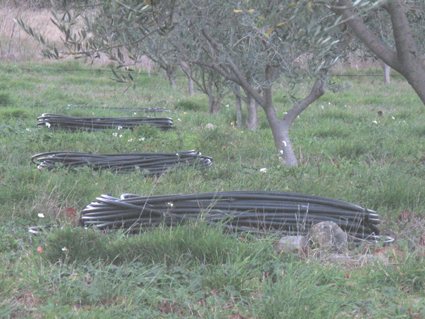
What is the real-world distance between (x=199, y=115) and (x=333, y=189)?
5.39m

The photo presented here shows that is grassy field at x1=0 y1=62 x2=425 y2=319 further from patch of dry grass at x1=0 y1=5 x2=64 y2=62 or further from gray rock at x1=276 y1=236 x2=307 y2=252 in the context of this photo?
patch of dry grass at x1=0 y1=5 x2=64 y2=62

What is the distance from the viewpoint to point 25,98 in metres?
10.5

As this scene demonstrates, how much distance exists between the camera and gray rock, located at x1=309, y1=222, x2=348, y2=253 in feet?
10.8

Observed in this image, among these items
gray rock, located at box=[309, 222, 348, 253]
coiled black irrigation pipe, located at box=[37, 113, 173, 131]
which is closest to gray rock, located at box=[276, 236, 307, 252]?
gray rock, located at box=[309, 222, 348, 253]

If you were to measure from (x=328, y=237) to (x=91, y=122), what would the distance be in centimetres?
539

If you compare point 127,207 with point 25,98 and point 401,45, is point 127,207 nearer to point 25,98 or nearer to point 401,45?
point 401,45

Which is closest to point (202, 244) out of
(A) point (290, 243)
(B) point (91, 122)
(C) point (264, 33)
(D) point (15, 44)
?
(A) point (290, 243)

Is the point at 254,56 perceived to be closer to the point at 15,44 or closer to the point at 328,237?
the point at 328,237

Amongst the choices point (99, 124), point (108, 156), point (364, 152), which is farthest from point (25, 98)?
point (364, 152)

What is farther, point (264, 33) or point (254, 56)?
point (254, 56)

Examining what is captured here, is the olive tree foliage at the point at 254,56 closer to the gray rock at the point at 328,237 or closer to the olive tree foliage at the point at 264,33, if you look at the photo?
the olive tree foliage at the point at 264,33

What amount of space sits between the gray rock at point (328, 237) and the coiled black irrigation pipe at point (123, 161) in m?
2.26

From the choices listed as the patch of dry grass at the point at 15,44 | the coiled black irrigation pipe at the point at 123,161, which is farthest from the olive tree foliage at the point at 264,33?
the patch of dry grass at the point at 15,44

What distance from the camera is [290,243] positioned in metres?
3.23
